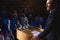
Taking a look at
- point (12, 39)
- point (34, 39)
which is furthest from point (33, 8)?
point (34, 39)

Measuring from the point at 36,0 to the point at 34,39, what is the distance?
939mm

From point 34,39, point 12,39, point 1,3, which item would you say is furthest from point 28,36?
point 1,3

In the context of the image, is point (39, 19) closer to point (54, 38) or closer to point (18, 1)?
point (18, 1)

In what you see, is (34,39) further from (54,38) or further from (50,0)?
(50,0)

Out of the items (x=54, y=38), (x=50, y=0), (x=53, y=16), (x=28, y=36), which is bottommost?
(x=28, y=36)

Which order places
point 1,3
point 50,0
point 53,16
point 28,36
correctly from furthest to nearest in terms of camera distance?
point 1,3 → point 28,36 → point 50,0 → point 53,16

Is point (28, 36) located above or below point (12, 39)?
above

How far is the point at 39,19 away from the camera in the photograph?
280 cm

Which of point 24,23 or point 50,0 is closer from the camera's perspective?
point 50,0

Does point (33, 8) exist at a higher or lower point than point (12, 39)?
higher

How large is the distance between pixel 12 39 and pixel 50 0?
1.19 m

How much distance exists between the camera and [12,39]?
2738 millimetres

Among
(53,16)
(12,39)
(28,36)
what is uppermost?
(53,16)

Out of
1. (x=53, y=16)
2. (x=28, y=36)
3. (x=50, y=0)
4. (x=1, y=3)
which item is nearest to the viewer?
(x=53, y=16)
